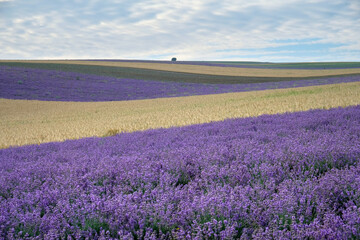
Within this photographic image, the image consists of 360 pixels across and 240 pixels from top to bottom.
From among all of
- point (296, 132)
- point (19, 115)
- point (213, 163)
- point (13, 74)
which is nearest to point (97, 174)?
point (213, 163)

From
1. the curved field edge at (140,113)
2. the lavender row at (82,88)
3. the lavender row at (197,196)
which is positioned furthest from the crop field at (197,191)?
the lavender row at (82,88)

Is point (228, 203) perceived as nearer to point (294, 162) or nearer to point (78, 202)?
point (78, 202)

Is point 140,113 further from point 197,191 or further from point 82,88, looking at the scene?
point 82,88

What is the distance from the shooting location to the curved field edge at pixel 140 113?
10.8 metres

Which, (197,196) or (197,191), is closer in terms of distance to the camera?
(197,196)

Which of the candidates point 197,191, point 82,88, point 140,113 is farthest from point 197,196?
point 82,88

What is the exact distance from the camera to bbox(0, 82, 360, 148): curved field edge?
10836 mm

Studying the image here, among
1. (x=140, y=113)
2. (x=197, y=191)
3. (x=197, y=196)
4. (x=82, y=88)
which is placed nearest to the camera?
(x=197, y=196)

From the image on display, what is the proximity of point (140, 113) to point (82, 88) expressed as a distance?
18544mm

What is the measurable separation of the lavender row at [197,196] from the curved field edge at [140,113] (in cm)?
524

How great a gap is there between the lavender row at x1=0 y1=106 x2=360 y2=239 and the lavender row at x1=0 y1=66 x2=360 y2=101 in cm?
2444

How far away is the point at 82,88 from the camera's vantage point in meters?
31.9

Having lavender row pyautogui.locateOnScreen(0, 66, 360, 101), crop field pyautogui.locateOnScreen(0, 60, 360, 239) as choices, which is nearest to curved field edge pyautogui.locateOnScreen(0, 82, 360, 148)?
lavender row pyautogui.locateOnScreen(0, 66, 360, 101)

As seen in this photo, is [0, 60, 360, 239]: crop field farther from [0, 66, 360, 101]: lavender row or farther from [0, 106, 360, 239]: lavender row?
[0, 66, 360, 101]: lavender row
